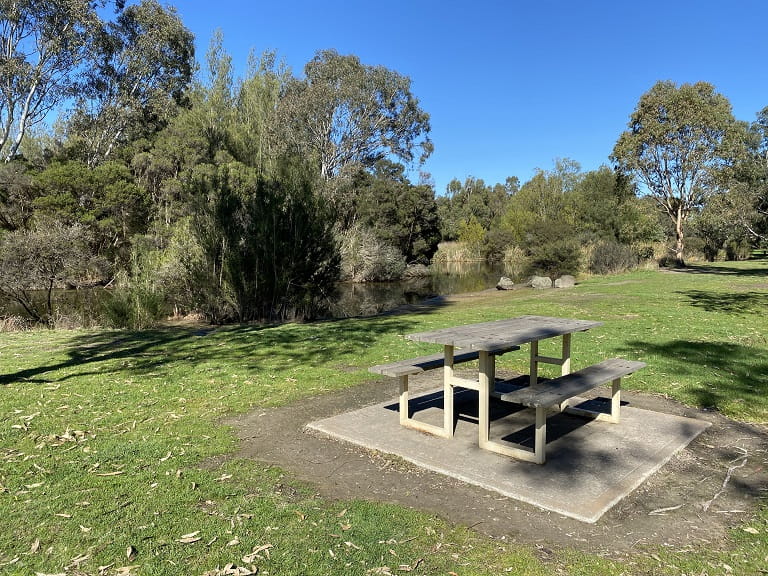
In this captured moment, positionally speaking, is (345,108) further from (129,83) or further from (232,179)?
(232,179)

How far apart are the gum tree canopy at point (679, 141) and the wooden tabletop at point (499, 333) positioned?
2927 cm

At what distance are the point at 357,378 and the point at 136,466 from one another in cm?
332

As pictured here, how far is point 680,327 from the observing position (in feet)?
32.9

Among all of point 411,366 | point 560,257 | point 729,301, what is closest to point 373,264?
point 560,257

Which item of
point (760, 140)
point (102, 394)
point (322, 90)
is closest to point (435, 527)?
point (102, 394)

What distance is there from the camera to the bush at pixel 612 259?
29266 mm

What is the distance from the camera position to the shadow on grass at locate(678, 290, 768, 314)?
40.5 feet

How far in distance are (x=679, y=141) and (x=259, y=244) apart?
2673 cm

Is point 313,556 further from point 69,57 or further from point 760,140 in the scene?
point 760,140

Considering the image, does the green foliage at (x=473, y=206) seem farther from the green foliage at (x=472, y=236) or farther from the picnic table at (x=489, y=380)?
the picnic table at (x=489, y=380)

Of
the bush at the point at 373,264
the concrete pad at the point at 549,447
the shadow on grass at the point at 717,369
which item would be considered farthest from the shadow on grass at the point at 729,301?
the bush at the point at 373,264

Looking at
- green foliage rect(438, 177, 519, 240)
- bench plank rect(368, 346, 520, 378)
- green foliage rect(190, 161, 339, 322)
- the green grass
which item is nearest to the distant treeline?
green foliage rect(190, 161, 339, 322)

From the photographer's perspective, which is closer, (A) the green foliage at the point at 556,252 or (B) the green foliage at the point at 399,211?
(A) the green foliage at the point at 556,252

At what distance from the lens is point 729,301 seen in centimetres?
1387
